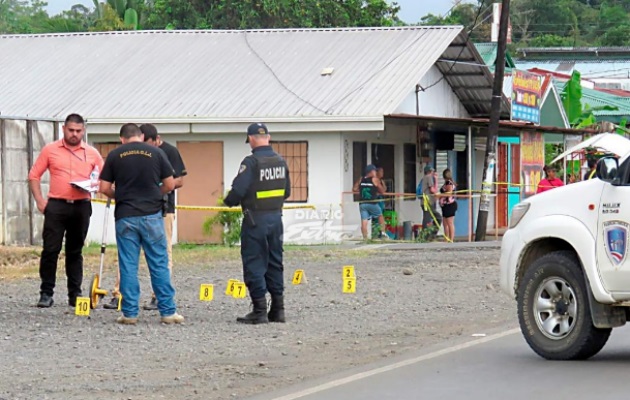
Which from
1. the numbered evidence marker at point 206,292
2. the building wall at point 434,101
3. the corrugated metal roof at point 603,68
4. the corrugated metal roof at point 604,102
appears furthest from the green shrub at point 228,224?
the corrugated metal roof at point 603,68

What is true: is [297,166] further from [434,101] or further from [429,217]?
[434,101]

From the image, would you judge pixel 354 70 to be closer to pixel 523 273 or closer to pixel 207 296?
pixel 207 296

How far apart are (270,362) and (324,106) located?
19671 mm

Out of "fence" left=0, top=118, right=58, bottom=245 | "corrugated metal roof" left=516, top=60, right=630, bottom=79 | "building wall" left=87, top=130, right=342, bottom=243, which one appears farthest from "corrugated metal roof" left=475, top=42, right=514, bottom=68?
"corrugated metal roof" left=516, top=60, right=630, bottom=79

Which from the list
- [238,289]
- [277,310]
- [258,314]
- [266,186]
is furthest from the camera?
[238,289]

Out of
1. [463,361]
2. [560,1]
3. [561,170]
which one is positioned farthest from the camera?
[560,1]

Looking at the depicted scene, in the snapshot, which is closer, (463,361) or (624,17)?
(463,361)

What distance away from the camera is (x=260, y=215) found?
13.8 meters

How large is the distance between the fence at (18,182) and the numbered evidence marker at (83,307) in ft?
38.9

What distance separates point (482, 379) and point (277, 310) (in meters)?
4.15

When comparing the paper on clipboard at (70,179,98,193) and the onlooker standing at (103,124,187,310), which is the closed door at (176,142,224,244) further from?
the paper on clipboard at (70,179,98,193)

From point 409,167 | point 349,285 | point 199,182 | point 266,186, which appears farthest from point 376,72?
point 266,186

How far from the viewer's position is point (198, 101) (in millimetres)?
31828

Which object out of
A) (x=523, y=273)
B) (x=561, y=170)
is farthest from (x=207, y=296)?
(x=561, y=170)
